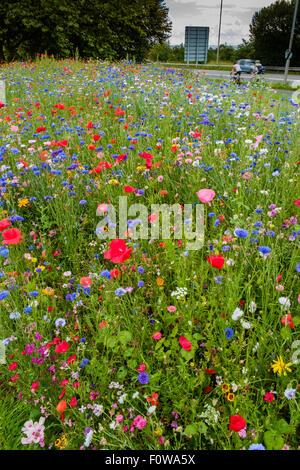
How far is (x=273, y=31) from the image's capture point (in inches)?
1348

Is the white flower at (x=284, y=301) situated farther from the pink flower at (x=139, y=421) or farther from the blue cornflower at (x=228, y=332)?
the pink flower at (x=139, y=421)

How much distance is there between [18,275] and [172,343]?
111cm

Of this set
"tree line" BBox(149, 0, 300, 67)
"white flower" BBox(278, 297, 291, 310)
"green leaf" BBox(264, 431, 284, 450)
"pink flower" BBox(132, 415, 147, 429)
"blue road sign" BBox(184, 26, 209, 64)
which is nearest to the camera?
"green leaf" BBox(264, 431, 284, 450)

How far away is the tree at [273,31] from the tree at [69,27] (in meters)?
24.5

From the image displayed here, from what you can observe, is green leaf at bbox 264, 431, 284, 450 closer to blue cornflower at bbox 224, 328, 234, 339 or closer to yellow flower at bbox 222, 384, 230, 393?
yellow flower at bbox 222, 384, 230, 393

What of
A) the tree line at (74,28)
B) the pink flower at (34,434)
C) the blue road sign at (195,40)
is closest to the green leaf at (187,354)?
the pink flower at (34,434)

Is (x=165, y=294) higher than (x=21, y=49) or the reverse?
the reverse

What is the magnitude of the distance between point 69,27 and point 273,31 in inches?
1167

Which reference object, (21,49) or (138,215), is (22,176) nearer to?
(138,215)

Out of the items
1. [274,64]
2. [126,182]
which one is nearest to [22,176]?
[126,182]

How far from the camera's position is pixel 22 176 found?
2.95 metres

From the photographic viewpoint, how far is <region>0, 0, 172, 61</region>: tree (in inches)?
531

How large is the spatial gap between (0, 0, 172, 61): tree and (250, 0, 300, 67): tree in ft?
80.3

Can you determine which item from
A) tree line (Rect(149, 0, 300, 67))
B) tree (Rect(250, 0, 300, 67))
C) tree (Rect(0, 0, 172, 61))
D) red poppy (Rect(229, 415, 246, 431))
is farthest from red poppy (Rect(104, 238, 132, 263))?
tree (Rect(250, 0, 300, 67))
